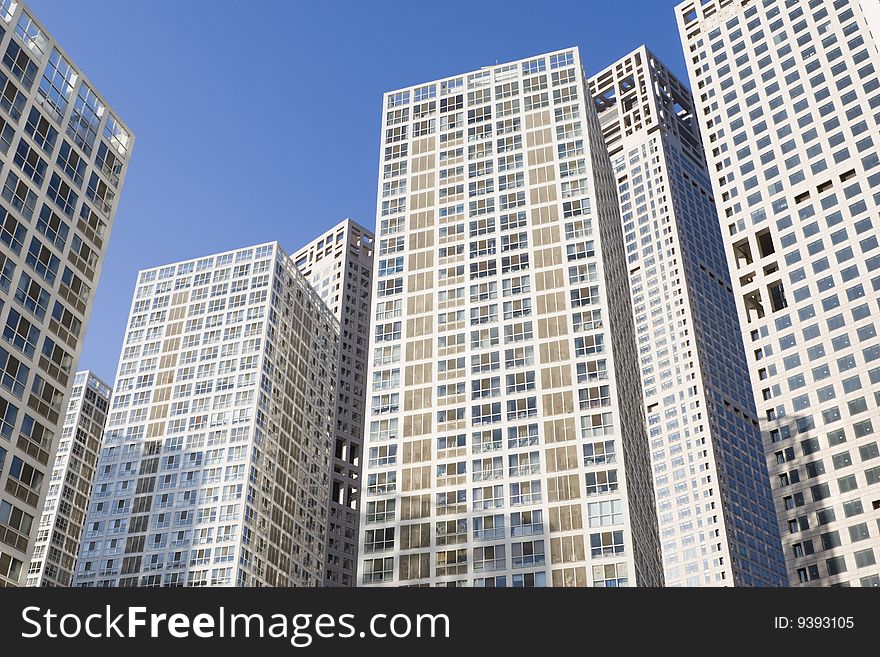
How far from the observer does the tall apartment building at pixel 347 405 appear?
155 m

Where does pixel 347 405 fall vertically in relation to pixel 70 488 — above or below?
above

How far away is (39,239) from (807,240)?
85969mm

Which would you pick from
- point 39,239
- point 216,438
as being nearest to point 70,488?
point 216,438

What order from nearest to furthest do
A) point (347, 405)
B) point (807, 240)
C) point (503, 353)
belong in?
point (503, 353) → point (807, 240) → point (347, 405)

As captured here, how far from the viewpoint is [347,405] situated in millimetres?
173375

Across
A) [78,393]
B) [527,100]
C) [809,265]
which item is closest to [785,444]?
[809,265]

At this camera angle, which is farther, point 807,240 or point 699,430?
point 699,430

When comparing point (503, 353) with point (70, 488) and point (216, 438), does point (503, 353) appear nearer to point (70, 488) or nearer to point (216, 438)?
point (216, 438)

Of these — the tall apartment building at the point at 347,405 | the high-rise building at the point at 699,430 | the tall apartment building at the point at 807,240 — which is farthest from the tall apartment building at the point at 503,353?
the high-rise building at the point at 699,430

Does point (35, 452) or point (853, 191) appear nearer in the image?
point (35, 452)

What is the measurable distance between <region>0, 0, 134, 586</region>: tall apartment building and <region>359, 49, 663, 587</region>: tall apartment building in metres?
35.7
